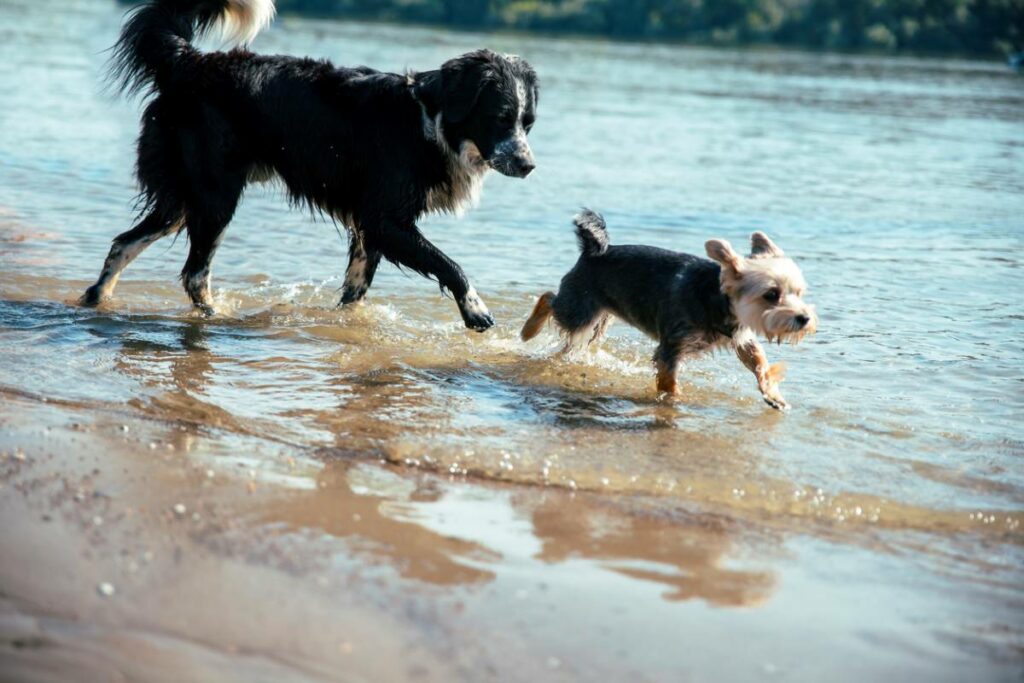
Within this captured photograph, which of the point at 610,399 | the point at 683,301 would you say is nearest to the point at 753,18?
the point at 683,301

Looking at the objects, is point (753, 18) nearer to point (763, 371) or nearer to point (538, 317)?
point (538, 317)

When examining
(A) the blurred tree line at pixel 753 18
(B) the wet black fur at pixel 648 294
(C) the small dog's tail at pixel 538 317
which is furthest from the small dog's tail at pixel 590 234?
(A) the blurred tree line at pixel 753 18

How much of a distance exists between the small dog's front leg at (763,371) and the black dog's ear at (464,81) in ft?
6.29

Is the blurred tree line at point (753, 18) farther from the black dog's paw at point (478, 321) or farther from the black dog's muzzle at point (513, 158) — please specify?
the black dog's paw at point (478, 321)

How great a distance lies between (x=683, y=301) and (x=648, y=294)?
0.87 feet

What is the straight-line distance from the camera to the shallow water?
12.3 ft

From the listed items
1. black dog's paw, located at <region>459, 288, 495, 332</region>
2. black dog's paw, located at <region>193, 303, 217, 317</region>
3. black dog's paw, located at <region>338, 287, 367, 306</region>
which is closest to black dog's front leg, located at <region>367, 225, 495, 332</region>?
black dog's paw, located at <region>459, 288, 495, 332</region>

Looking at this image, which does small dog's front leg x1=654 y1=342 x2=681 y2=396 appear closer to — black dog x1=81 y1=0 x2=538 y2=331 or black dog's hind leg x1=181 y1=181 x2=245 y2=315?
black dog x1=81 y1=0 x2=538 y2=331

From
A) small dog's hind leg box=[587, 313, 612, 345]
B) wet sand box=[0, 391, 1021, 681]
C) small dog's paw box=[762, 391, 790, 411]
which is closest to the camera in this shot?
wet sand box=[0, 391, 1021, 681]

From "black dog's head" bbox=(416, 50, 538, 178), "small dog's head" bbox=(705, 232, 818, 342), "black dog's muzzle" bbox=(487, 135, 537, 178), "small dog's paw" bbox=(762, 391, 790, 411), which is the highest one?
"black dog's head" bbox=(416, 50, 538, 178)

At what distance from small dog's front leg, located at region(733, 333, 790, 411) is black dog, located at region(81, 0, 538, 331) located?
144cm

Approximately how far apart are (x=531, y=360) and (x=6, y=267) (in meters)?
3.50

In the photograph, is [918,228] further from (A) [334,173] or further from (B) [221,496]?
(B) [221,496]

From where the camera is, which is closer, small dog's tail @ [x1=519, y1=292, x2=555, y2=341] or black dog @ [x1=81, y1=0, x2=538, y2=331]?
black dog @ [x1=81, y1=0, x2=538, y2=331]
